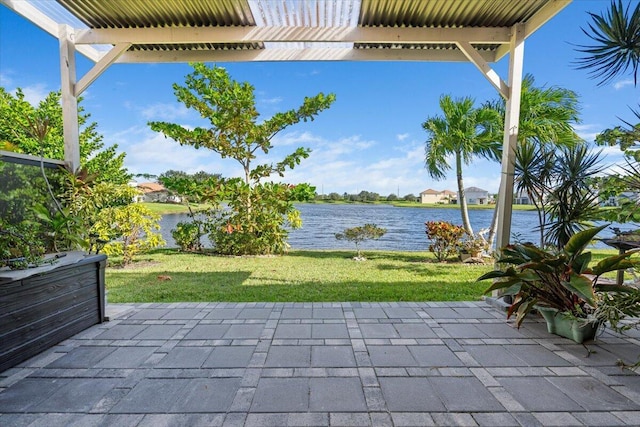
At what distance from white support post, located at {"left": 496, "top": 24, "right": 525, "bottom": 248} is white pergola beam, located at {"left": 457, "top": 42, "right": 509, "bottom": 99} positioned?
0.07 m

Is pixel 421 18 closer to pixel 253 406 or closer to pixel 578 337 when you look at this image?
pixel 578 337

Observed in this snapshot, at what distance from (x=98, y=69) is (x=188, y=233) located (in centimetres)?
503

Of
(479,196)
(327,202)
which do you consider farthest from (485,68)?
(327,202)

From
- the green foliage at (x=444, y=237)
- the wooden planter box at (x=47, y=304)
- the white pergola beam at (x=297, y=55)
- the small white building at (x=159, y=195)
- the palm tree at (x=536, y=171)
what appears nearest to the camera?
the wooden planter box at (x=47, y=304)

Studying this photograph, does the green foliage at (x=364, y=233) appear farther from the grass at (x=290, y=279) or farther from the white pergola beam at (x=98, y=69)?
the white pergola beam at (x=98, y=69)

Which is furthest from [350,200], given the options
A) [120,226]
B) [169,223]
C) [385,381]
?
→ [385,381]

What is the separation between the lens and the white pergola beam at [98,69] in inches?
130

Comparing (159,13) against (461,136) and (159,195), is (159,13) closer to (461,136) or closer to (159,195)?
(461,136)

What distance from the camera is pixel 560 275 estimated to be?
105 inches

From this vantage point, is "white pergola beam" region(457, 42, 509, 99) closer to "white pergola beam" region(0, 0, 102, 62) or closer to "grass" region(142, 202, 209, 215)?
"white pergola beam" region(0, 0, 102, 62)

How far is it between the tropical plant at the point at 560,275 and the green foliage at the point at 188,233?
683 centimetres

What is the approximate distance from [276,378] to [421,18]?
3435mm

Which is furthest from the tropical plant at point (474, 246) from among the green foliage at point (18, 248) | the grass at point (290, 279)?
the green foliage at point (18, 248)

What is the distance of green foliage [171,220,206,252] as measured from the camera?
26.0 feet
